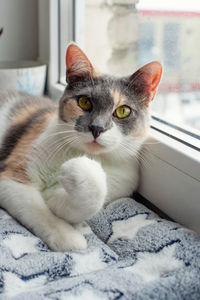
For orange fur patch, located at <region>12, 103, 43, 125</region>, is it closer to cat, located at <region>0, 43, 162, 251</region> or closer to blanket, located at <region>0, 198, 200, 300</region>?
cat, located at <region>0, 43, 162, 251</region>

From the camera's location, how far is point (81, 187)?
0.82 meters

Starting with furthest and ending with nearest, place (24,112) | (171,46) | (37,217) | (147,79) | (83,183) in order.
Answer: (24,112) → (171,46) → (147,79) → (37,217) → (83,183)

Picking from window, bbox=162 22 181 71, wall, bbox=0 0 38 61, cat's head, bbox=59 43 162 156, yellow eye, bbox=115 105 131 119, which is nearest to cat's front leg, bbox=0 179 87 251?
cat's head, bbox=59 43 162 156

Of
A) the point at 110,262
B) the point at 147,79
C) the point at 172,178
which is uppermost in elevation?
the point at 147,79

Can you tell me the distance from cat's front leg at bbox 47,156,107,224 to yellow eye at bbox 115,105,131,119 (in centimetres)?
23

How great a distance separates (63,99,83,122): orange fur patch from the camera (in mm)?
1055

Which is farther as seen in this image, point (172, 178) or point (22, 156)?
point (22, 156)

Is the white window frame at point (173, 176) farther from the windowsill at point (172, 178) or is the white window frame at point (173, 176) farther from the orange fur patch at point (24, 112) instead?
the orange fur patch at point (24, 112)

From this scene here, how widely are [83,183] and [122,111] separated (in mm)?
330

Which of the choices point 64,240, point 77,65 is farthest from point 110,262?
point 77,65

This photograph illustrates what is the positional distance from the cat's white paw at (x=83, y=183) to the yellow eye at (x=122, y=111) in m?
0.24

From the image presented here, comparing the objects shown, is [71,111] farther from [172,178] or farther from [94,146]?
[172,178]

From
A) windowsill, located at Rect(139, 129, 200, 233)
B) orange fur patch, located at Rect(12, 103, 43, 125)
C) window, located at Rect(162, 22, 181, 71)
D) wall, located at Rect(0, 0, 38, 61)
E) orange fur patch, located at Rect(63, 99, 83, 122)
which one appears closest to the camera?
windowsill, located at Rect(139, 129, 200, 233)

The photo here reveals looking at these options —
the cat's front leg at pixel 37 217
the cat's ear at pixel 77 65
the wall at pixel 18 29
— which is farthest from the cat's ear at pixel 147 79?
the wall at pixel 18 29
